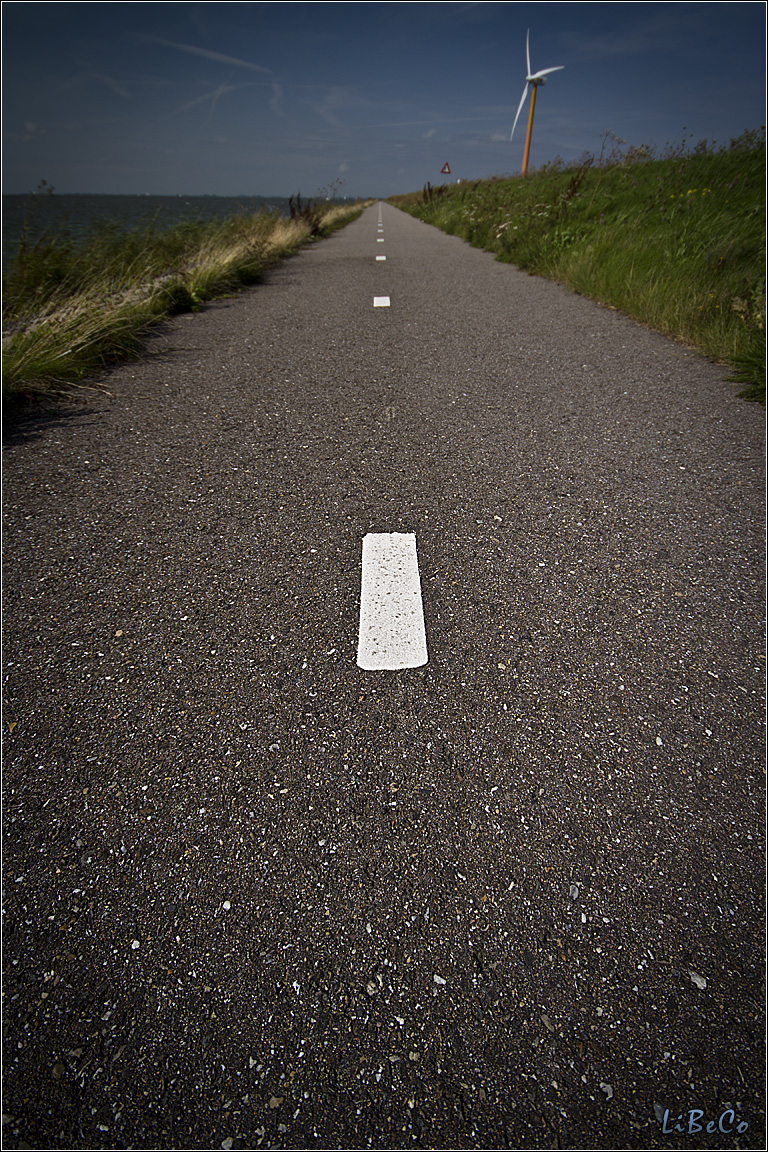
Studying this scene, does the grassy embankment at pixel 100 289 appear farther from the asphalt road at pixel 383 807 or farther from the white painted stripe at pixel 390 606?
the white painted stripe at pixel 390 606

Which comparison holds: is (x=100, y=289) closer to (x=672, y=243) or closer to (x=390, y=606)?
(x=390, y=606)

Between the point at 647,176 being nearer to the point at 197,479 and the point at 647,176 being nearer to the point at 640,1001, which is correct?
the point at 197,479

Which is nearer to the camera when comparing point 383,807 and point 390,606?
point 383,807

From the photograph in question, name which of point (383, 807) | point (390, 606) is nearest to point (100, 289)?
point (390, 606)

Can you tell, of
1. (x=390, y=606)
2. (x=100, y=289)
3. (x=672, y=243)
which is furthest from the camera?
(x=672, y=243)

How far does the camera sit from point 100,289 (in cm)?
551

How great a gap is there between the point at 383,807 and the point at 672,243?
24.6 feet

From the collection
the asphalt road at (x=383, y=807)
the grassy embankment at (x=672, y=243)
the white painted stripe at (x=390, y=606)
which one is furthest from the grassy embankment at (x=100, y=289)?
the grassy embankment at (x=672, y=243)

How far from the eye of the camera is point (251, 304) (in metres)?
6.96

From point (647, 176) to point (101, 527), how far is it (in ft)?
39.4

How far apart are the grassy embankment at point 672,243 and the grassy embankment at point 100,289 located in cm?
531

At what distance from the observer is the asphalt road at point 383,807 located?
94cm

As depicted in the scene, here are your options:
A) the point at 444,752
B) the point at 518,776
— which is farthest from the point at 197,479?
the point at 518,776

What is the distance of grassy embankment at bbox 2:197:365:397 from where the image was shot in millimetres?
3977
